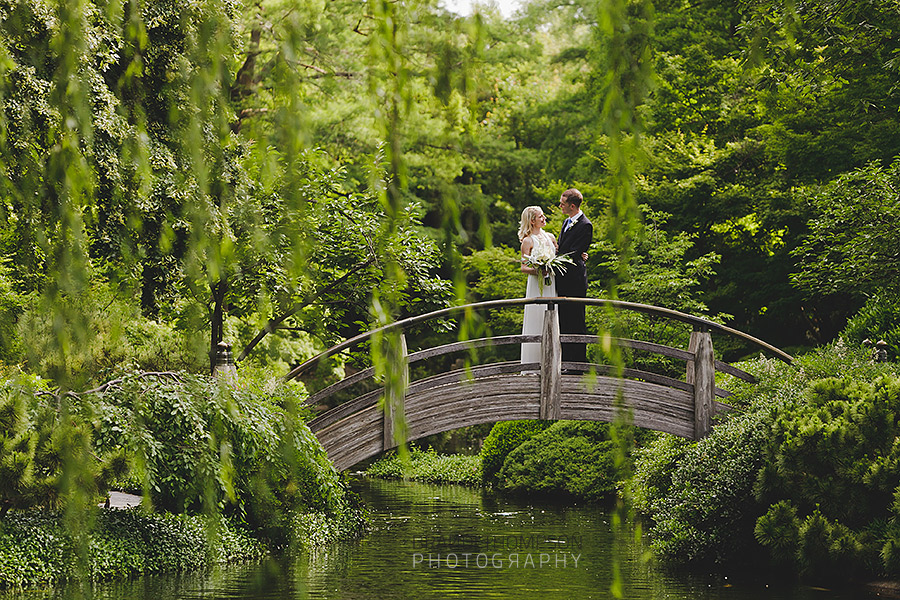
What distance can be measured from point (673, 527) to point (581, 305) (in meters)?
2.47

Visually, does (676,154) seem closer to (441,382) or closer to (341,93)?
(341,93)

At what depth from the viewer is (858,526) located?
8.00 m

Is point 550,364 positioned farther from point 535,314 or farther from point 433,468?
point 433,468

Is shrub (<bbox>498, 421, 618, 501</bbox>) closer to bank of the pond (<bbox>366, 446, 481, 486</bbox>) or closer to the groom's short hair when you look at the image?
bank of the pond (<bbox>366, 446, 481, 486</bbox>)

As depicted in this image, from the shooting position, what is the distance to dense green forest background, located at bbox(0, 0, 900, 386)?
7.34ft

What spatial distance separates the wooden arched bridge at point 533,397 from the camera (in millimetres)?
9719

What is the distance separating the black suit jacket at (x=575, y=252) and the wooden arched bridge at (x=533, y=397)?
0.23 meters

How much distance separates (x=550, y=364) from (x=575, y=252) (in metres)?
1.17

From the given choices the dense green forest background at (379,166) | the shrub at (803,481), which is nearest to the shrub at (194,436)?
the dense green forest background at (379,166)

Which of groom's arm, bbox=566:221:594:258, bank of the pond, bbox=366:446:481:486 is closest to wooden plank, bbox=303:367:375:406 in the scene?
groom's arm, bbox=566:221:594:258

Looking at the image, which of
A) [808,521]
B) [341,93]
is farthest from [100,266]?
[808,521]

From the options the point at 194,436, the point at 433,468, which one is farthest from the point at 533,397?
the point at 433,468

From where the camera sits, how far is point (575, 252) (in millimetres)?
9664

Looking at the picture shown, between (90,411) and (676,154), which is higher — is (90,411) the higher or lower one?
the lower one
